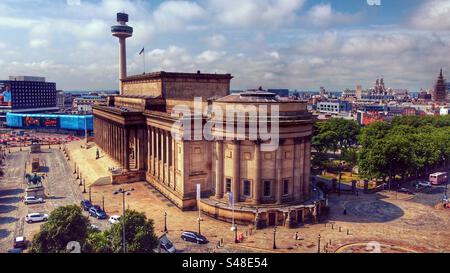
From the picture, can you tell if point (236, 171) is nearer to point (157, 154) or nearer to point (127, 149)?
point (157, 154)

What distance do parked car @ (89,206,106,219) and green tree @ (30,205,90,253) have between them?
17.6 m

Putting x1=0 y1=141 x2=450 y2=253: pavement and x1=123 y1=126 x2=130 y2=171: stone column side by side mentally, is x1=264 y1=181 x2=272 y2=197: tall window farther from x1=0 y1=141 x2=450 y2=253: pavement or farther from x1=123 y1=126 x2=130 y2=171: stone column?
x1=123 y1=126 x2=130 y2=171: stone column

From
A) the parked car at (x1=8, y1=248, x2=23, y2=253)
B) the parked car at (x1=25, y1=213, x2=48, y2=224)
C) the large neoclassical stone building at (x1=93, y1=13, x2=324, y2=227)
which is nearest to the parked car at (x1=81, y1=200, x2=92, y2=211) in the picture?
the parked car at (x1=25, y1=213, x2=48, y2=224)

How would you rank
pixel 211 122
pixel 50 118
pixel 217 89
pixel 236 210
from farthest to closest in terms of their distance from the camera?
pixel 50 118, pixel 217 89, pixel 211 122, pixel 236 210

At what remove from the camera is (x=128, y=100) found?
101688 millimetres

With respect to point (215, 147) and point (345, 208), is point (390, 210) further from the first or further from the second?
point (215, 147)

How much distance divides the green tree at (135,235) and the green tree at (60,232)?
384cm

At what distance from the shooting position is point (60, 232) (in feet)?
128

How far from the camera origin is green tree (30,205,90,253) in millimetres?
38531

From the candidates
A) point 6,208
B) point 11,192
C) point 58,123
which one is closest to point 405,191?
point 6,208

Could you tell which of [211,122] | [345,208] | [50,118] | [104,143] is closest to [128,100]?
[104,143]

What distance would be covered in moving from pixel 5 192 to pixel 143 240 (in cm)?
5258

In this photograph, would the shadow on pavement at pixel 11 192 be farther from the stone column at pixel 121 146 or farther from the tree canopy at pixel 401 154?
the tree canopy at pixel 401 154

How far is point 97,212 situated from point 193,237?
19.8 metres
